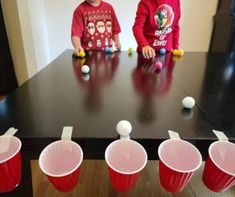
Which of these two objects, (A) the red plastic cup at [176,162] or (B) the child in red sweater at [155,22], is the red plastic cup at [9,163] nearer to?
(A) the red plastic cup at [176,162]

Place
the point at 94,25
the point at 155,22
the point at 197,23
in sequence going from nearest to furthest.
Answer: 1. the point at 155,22
2. the point at 94,25
3. the point at 197,23

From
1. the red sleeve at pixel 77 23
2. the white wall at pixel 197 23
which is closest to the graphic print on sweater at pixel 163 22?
the red sleeve at pixel 77 23

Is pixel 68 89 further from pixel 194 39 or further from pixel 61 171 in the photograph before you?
pixel 194 39

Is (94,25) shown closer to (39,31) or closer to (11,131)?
(39,31)

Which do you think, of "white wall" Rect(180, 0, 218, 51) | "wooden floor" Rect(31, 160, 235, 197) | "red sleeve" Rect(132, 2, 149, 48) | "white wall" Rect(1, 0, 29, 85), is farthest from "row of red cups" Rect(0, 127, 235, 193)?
"white wall" Rect(180, 0, 218, 51)

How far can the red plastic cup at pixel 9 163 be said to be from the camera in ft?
1.29

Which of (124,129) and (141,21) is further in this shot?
(141,21)

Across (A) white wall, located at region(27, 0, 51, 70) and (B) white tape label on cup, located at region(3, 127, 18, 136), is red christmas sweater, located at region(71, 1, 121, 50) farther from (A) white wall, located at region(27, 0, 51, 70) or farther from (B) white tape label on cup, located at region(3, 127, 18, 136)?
(B) white tape label on cup, located at region(3, 127, 18, 136)

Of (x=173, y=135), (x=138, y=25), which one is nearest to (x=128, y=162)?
(x=173, y=135)

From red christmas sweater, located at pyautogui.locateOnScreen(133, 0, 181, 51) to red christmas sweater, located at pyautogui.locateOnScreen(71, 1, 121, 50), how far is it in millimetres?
245

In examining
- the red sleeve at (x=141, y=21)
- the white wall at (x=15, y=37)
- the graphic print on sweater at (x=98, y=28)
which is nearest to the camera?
the red sleeve at (x=141, y=21)

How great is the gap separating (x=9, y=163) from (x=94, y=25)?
132cm

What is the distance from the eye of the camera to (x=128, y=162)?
1.52ft

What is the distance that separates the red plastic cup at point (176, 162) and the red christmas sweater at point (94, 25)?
1.18 m
